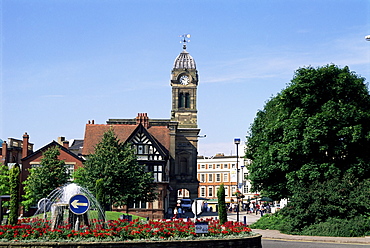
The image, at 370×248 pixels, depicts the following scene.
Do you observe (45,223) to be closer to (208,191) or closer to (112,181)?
(112,181)

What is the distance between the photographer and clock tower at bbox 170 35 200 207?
92625 mm

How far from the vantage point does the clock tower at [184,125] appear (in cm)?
9262

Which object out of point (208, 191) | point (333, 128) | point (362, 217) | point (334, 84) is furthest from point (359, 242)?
point (208, 191)

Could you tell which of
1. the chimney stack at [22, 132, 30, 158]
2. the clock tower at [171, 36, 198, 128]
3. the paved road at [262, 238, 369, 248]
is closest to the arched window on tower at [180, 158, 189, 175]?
the clock tower at [171, 36, 198, 128]

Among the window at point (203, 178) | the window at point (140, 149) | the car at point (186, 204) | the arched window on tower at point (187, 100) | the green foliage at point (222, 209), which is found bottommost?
the green foliage at point (222, 209)

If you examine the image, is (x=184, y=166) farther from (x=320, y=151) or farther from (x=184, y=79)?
(x=320, y=151)

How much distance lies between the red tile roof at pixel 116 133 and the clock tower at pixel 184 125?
208 inches

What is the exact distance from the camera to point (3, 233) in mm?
22234

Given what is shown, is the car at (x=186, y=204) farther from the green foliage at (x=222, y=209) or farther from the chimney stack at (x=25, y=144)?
the green foliage at (x=222, y=209)

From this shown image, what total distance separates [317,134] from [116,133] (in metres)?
46.8

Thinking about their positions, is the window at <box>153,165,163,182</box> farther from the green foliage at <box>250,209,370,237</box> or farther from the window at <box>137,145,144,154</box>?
the green foliage at <box>250,209,370,237</box>

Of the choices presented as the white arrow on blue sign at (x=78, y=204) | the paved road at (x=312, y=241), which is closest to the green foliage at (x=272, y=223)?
the paved road at (x=312, y=241)

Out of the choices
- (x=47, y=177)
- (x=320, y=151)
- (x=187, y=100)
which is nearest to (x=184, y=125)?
(x=187, y=100)

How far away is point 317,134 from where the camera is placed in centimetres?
3650
